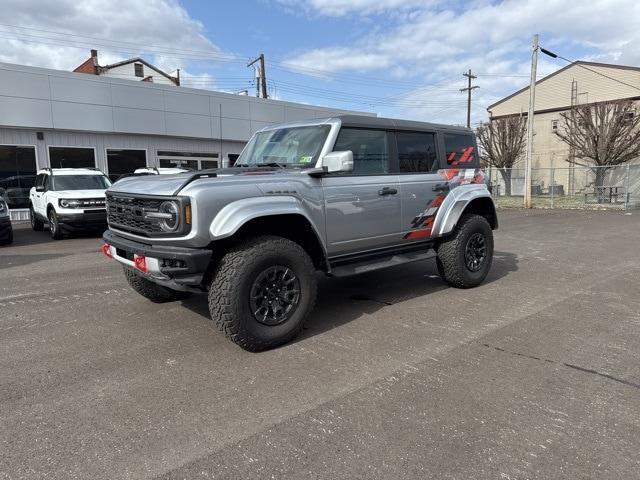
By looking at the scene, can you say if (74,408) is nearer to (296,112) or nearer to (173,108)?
(173,108)

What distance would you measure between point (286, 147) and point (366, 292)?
2102mm

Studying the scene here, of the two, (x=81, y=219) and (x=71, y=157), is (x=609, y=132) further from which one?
(x=71, y=157)

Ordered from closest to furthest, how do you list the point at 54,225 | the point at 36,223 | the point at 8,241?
the point at 8,241 < the point at 54,225 < the point at 36,223

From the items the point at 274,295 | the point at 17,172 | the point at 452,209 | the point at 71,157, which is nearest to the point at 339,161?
the point at 274,295

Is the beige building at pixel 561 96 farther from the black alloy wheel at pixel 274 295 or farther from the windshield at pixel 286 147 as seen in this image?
the black alloy wheel at pixel 274 295

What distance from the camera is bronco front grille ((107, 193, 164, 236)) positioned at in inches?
153

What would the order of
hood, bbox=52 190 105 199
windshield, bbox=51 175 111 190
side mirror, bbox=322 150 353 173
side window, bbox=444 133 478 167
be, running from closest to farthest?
1. side mirror, bbox=322 150 353 173
2. side window, bbox=444 133 478 167
3. hood, bbox=52 190 105 199
4. windshield, bbox=51 175 111 190

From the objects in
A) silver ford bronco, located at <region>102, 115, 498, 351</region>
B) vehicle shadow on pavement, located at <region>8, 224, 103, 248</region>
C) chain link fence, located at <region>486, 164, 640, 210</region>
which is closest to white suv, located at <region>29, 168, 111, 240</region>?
vehicle shadow on pavement, located at <region>8, 224, 103, 248</region>

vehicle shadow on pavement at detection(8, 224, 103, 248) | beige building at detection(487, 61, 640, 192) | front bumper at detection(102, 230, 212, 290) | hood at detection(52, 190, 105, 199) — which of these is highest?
beige building at detection(487, 61, 640, 192)

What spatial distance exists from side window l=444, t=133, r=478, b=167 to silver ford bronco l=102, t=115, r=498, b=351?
0.02 meters

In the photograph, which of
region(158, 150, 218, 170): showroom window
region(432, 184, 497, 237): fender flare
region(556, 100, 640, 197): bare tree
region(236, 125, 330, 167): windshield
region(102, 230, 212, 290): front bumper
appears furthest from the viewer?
region(556, 100, 640, 197): bare tree

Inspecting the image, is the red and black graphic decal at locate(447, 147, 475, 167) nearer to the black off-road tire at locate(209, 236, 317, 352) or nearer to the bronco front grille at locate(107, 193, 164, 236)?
the black off-road tire at locate(209, 236, 317, 352)

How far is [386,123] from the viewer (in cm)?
520

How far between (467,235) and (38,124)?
50.0 feet
